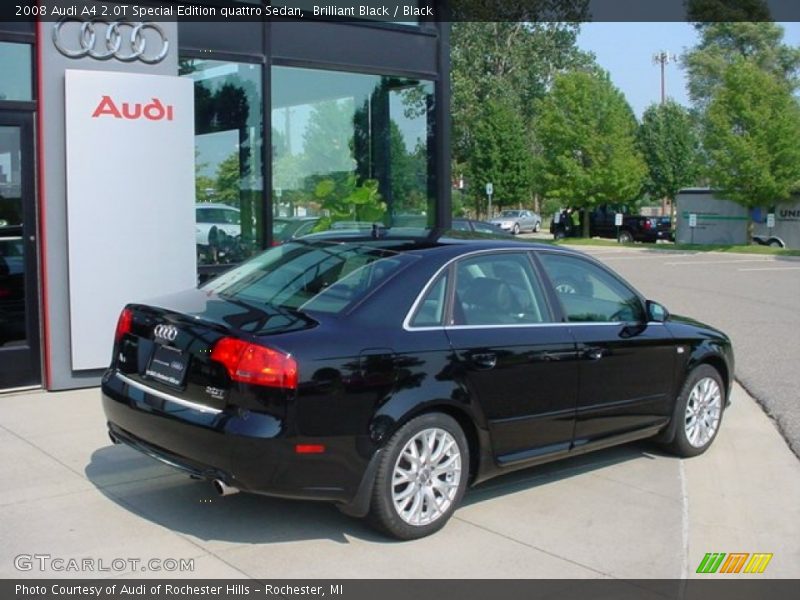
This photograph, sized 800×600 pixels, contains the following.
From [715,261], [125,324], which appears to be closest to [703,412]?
[125,324]

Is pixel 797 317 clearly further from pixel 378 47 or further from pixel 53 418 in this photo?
pixel 53 418

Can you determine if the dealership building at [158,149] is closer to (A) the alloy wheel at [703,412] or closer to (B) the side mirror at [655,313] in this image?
(B) the side mirror at [655,313]

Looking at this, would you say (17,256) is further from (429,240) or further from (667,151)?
(667,151)

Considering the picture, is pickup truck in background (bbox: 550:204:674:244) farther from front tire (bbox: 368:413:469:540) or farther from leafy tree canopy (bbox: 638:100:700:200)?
front tire (bbox: 368:413:469:540)

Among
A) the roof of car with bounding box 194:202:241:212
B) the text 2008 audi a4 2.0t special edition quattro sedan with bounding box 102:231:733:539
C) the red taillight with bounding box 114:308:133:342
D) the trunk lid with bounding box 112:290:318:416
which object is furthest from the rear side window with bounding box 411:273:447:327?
the roof of car with bounding box 194:202:241:212

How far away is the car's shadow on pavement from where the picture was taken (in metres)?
5.09

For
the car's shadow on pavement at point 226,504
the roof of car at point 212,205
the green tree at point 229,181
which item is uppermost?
the green tree at point 229,181

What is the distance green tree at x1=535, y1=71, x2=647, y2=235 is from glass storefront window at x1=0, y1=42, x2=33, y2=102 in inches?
1398

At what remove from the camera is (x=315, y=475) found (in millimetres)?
4656

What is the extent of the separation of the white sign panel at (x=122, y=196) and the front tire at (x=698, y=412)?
4607mm

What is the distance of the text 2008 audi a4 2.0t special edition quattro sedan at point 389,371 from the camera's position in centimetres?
464

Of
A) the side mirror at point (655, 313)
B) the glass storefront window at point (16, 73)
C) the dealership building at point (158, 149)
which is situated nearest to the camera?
the side mirror at point (655, 313)

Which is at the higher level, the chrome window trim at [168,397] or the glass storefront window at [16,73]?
the glass storefront window at [16,73]

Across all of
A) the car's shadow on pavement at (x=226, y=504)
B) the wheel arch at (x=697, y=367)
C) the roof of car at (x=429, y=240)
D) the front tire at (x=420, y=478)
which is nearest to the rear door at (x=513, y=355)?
the roof of car at (x=429, y=240)
